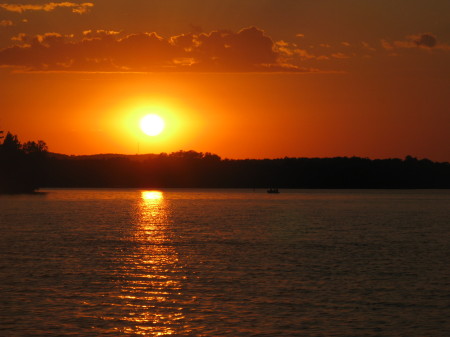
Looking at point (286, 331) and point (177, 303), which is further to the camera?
point (177, 303)

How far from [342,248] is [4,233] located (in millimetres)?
46775

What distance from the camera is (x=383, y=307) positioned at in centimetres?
4097

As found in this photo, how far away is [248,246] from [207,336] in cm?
4708

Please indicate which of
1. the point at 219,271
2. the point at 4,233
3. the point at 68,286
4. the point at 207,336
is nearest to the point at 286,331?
the point at 207,336

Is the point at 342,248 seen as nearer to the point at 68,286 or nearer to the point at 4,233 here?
the point at 68,286

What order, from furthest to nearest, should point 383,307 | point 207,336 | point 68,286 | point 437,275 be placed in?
1. point 437,275
2. point 68,286
3. point 383,307
4. point 207,336

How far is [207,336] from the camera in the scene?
1314 inches

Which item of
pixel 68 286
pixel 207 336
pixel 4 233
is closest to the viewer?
pixel 207 336

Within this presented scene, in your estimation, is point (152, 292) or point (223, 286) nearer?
point (152, 292)

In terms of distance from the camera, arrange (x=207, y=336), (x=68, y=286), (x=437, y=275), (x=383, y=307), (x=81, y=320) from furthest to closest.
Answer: (x=437, y=275) < (x=68, y=286) < (x=383, y=307) < (x=81, y=320) < (x=207, y=336)

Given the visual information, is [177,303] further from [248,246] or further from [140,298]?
[248,246]

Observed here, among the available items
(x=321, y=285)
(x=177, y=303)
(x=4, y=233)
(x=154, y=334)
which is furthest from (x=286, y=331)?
(x=4, y=233)

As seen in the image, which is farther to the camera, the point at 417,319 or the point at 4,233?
the point at 4,233

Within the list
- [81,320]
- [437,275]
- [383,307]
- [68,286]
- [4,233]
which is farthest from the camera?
[4,233]
